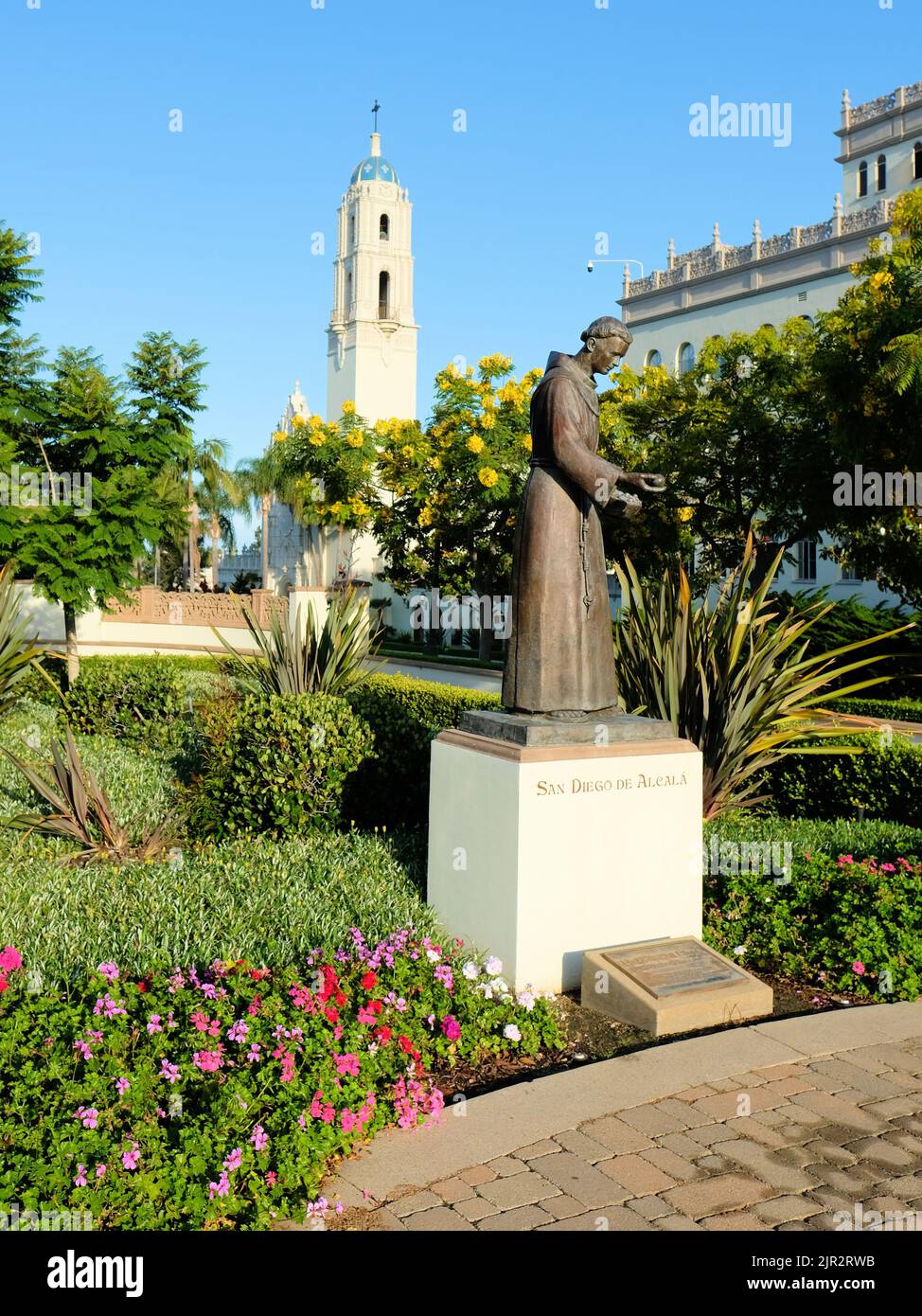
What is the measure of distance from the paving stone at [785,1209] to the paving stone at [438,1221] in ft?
2.79

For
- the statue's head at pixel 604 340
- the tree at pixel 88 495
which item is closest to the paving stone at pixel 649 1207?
the statue's head at pixel 604 340

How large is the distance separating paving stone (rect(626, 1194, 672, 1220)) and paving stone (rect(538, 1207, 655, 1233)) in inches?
0.8

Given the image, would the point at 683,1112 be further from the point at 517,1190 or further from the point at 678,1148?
the point at 517,1190

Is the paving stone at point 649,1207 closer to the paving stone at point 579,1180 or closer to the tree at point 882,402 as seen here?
the paving stone at point 579,1180

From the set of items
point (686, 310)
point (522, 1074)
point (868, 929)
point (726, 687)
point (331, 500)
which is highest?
point (686, 310)

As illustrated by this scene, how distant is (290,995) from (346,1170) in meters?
0.71

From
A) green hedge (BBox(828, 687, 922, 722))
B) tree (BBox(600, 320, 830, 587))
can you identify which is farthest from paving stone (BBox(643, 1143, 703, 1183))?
tree (BBox(600, 320, 830, 587))

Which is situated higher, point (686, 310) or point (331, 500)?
point (686, 310)

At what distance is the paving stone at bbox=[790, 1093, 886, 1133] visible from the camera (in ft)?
12.0

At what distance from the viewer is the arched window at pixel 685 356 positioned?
1409 inches
